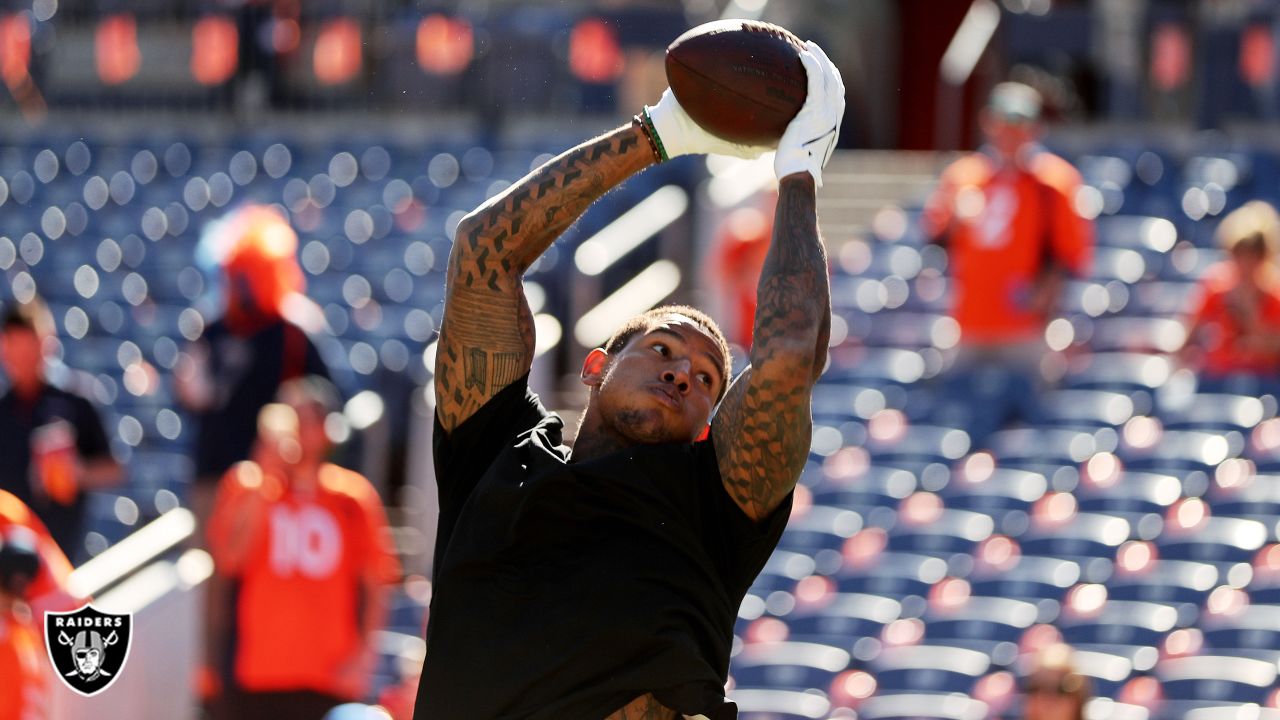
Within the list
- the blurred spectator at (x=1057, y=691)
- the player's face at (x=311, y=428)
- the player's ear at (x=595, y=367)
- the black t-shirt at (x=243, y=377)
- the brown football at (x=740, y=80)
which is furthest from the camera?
the black t-shirt at (x=243, y=377)

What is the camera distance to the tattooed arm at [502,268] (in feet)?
9.92

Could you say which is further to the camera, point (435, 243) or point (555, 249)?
point (435, 243)

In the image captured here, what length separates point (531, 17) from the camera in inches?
502

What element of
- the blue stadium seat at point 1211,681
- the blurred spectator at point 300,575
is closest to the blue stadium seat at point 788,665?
the blue stadium seat at point 1211,681

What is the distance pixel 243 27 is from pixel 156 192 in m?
1.43

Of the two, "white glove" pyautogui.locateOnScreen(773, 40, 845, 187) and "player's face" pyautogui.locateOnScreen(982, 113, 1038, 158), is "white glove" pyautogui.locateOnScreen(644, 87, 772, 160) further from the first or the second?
"player's face" pyautogui.locateOnScreen(982, 113, 1038, 158)

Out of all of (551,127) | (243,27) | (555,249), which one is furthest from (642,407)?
(243,27)

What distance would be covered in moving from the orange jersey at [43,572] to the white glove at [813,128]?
8.97ft

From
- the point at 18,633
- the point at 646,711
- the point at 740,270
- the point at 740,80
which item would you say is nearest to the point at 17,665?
the point at 18,633

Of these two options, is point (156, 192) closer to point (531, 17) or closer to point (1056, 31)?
point (531, 17)

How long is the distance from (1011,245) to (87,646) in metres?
4.85

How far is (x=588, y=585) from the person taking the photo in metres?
2.77

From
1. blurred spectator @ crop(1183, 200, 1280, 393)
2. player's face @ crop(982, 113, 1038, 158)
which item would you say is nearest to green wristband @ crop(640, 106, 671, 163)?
blurred spectator @ crop(1183, 200, 1280, 393)

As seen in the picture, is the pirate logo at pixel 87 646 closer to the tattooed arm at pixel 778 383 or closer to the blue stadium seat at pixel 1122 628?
the tattooed arm at pixel 778 383
